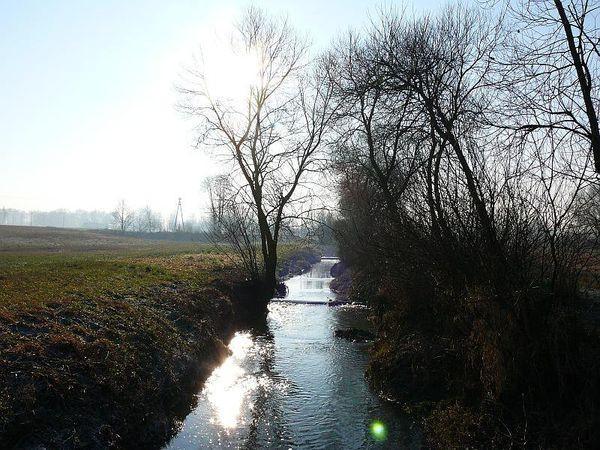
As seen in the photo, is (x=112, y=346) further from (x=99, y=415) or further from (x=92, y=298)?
(x=92, y=298)

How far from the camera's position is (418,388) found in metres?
9.39

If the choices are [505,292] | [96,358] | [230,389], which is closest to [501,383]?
[505,292]

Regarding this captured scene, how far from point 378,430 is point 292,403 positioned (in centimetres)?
212

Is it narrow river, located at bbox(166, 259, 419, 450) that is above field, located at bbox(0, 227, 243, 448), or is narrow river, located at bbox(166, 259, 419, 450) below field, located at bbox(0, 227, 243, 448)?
below

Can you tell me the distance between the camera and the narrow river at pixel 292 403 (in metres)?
8.02

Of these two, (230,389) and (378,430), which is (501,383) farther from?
(230,389)

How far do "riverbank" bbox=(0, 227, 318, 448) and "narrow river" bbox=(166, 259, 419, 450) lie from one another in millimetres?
586

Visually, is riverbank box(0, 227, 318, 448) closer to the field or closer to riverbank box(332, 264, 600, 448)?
the field

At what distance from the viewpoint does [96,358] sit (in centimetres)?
811

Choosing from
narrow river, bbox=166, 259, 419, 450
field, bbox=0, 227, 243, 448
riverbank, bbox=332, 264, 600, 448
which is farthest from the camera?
narrow river, bbox=166, 259, 419, 450

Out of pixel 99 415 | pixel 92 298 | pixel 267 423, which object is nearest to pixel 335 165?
pixel 92 298

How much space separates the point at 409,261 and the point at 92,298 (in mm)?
7870

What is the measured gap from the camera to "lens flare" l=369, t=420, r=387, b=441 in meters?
8.07

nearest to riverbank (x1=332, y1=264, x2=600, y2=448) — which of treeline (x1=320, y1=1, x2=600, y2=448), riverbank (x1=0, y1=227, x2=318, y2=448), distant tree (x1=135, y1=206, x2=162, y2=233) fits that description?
treeline (x1=320, y1=1, x2=600, y2=448)
